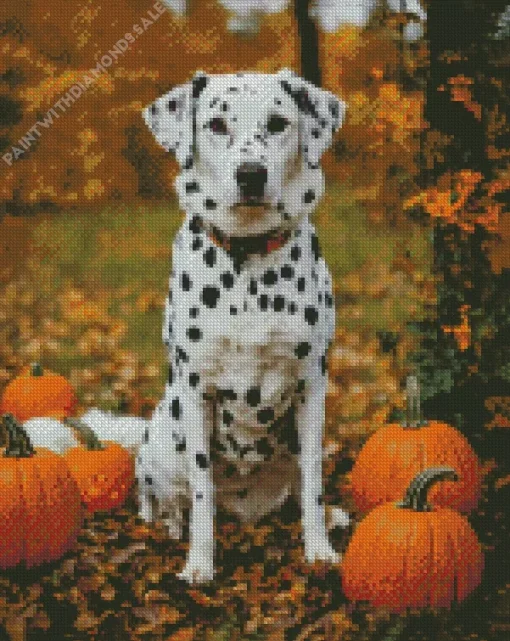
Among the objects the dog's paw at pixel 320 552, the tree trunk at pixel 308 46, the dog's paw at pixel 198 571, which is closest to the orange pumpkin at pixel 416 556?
the dog's paw at pixel 320 552

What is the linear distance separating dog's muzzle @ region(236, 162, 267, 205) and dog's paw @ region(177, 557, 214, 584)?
1.57m

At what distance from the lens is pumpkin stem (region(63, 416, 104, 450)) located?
4.91 metres

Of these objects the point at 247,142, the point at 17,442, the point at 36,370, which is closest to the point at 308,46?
the point at 247,142

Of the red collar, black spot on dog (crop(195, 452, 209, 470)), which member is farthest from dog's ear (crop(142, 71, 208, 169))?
black spot on dog (crop(195, 452, 209, 470))

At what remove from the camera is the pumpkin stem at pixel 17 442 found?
4262mm

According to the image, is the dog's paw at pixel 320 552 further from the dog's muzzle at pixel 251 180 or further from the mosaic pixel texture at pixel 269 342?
the dog's muzzle at pixel 251 180

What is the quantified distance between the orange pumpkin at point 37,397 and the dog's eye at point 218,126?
223 cm

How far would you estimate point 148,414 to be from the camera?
264 inches

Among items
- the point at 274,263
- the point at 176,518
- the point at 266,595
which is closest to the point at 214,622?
the point at 266,595

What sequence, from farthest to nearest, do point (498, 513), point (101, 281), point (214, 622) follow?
1. point (101, 281)
2. point (498, 513)
3. point (214, 622)

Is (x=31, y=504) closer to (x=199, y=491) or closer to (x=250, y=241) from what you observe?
(x=199, y=491)

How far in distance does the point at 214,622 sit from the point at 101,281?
581cm

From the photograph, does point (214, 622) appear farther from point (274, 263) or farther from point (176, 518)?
point (274, 263)

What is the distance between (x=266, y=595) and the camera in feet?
13.8
